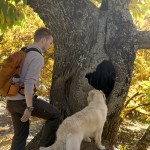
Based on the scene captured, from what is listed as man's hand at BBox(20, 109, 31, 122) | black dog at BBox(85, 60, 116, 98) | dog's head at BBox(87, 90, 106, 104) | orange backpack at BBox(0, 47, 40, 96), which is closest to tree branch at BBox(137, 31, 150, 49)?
black dog at BBox(85, 60, 116, 98)

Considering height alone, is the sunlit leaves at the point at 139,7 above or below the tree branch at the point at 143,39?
above

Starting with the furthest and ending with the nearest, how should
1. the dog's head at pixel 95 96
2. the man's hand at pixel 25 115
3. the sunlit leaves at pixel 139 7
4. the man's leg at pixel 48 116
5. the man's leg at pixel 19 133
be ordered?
1. the sunlit leaves at pixel 139 7
2. the dog's head at pixel 95 96
3. the man's leg at pixel 19 133
4. the man's leg at pixel 48 116
5. the man's hand at pixel 25 115

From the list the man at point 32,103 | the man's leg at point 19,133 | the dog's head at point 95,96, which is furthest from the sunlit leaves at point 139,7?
the man's leg at point 19,133

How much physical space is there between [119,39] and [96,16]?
0.67 m

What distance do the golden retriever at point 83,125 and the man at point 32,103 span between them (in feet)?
1.20

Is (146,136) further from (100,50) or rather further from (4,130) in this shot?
(4,130)

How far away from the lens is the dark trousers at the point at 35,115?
220 inches

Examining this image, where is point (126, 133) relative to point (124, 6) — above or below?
below

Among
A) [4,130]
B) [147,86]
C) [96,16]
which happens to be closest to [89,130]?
[96,16]

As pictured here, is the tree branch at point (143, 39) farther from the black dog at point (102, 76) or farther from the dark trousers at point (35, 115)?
the dark trousers at point (35, 115)

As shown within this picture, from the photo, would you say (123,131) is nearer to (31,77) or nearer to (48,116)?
(48,116)

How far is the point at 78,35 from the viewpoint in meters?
7.17

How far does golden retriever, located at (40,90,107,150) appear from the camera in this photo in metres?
5.50

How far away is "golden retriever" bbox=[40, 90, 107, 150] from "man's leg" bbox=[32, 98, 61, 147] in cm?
28
